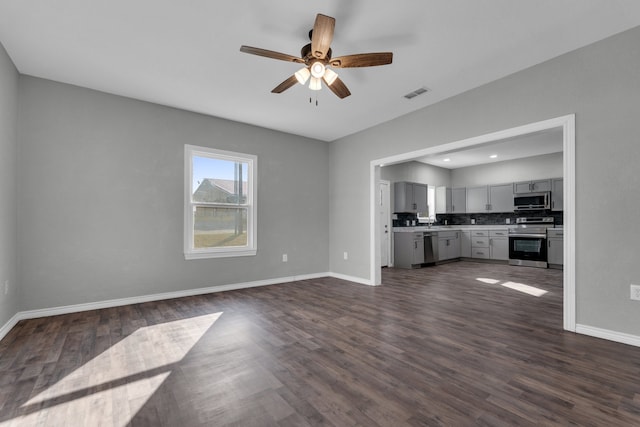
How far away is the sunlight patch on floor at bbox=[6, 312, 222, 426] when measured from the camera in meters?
1.62

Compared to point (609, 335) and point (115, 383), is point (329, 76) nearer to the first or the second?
point (115, 383)

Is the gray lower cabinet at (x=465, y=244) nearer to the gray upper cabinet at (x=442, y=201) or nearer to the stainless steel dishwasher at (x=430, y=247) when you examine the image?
the gray upper cabinet at (x=442, y=201)

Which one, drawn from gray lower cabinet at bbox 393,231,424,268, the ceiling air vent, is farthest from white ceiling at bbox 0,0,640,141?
gray lower cabinet at bbox 393,231,424,268

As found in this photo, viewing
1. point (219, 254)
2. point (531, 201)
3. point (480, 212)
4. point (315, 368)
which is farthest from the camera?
point (480, 212)

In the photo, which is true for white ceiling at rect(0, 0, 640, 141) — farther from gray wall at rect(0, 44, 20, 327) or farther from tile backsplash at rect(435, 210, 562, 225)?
tile backsplash at rect(435, 210, 562, 225)

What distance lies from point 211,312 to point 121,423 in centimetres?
194

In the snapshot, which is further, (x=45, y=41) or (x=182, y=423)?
(x=45, y=41)

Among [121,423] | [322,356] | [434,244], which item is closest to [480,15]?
[322,356]

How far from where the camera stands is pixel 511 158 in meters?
7.76

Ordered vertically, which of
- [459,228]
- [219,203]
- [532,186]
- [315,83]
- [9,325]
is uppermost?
[315,83]

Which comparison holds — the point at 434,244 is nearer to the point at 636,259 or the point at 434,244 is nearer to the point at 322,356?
the point at 636,259

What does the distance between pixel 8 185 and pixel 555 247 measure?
369 inches

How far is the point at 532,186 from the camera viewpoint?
291 inches

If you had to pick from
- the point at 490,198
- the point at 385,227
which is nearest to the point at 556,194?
the point at 490,198
